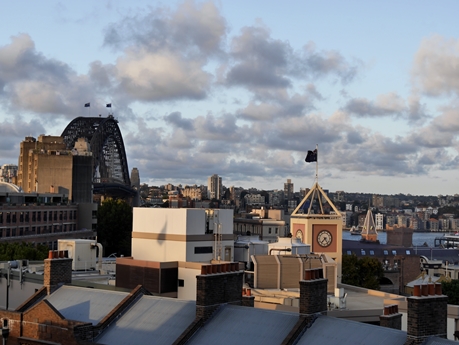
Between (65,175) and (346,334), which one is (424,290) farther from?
(65,175)

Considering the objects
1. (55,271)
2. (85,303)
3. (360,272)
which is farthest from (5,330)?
(360,272)

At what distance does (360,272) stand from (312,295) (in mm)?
89920

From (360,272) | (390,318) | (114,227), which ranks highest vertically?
(390,318)

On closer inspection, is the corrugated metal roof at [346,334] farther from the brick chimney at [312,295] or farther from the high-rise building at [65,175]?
the high-rise building at [65,175]

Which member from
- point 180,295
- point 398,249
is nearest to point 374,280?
point 398,249

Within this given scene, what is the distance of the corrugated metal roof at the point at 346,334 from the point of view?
24.0 m

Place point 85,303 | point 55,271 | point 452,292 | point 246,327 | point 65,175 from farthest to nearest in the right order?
1. point 65,175
2. point 452,292
3. point 55,271
4. point 85,303
5. point 246,327

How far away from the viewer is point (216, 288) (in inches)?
1121

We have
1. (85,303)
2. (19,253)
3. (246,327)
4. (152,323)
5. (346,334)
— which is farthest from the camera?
(19,253)

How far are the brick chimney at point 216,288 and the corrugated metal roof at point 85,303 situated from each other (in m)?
5.16

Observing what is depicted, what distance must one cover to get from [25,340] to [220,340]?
917 cm

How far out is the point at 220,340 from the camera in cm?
2659

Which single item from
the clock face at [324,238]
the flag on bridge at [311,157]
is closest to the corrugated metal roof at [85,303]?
the clock face at [324,238]

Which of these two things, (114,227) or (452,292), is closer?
(452,292)
